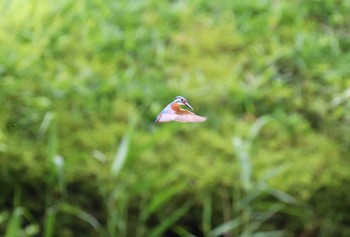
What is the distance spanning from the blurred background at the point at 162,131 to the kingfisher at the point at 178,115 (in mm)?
1555

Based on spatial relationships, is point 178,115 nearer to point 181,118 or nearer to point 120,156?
point 181,118

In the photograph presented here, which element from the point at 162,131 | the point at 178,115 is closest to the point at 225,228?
the point at 162,131

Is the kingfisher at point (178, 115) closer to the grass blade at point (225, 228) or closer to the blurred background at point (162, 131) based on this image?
Result: the blurred background at point (162, 131)

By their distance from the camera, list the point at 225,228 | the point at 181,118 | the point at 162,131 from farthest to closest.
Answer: the point at 162,131
the point at 225,228
the point at 181,118

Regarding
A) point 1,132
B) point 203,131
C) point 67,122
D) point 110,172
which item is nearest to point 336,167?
point 203,131

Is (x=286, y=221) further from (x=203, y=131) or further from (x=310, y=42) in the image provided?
(x=310, y=42)

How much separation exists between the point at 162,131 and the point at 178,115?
77.1 inches

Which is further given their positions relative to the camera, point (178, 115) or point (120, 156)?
point (120, 156)

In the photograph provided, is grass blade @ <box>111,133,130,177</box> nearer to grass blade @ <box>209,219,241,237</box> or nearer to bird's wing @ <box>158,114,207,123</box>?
grass blade @ <box>209,219,241,237</box>

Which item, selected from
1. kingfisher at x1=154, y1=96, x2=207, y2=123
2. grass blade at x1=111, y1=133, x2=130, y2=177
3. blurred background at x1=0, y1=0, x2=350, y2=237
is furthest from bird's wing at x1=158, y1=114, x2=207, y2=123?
grass blade at x1=111, y1=133, x2=130, y2=177

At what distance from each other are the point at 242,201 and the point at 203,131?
0.35 m

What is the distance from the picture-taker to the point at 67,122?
110 inches

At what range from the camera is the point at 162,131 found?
2.80 m

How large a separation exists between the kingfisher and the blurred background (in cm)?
156
